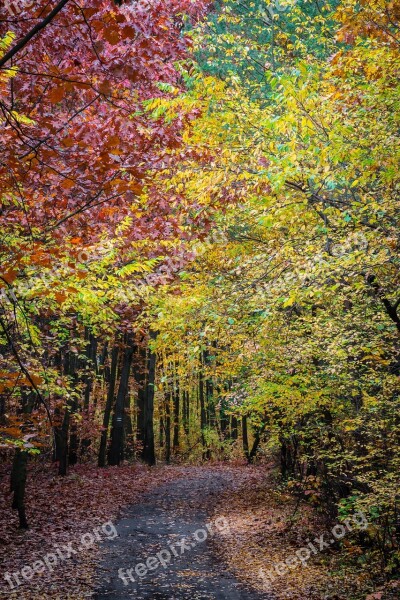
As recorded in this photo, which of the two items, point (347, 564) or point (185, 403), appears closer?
point (347, 564)

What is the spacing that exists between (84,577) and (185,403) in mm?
32399

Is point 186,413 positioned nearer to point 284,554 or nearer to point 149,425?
point 149,425

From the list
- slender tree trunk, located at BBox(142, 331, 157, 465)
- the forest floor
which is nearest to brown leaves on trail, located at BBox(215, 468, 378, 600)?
the forest floor

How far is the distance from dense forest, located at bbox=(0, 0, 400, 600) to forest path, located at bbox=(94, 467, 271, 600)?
130 centimetres

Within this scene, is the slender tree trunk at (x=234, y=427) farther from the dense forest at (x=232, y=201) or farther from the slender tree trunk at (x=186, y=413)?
the dense forest at (x=232, y=201)

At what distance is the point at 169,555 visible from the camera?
10.6 metres

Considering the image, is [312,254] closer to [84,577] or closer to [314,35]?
[314,35]

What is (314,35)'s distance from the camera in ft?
34.1

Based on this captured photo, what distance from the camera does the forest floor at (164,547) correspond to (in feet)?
27.9

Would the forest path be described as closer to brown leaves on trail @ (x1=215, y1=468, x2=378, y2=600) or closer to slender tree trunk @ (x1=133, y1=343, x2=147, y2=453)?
brown leaves on trail @ (x1=215, y1=468, x2=378, y2=600)

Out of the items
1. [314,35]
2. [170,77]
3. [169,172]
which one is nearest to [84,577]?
[169,172]

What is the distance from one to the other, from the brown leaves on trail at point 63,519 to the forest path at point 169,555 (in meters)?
0.48

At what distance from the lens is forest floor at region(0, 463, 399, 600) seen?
851 cm

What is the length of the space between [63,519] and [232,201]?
928 cm
